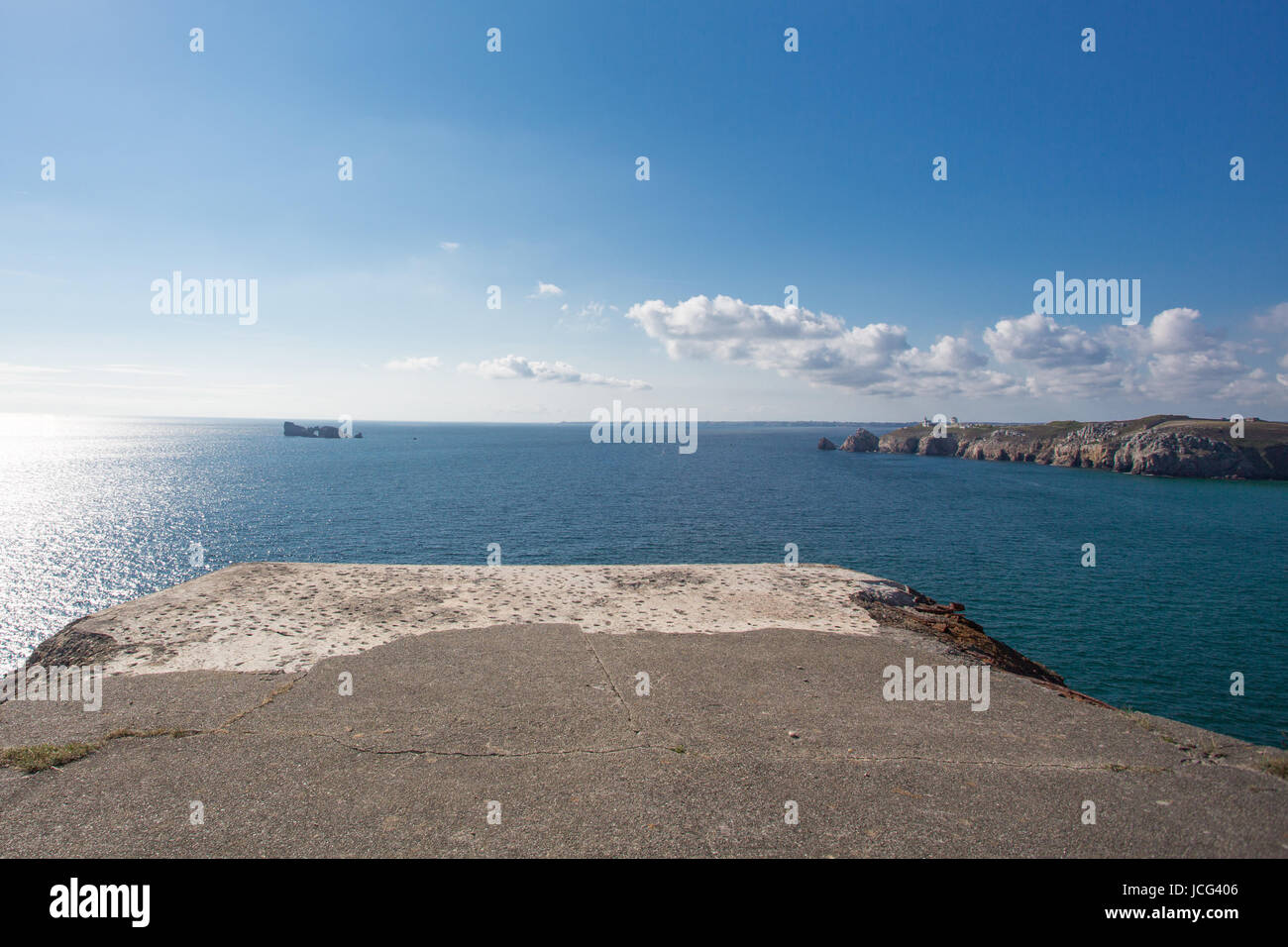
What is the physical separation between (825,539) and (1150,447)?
348 ft

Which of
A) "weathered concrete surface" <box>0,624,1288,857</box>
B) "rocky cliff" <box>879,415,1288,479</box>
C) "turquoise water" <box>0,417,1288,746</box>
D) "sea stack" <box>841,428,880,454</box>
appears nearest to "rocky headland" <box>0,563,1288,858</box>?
"weathered concrete surface" <box>0,624,1288,857</box>

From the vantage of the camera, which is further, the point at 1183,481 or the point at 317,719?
the point at 1183,481

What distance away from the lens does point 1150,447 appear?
118 metres

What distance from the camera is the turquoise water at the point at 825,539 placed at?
28.3 metres

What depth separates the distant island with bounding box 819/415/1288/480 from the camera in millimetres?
110688

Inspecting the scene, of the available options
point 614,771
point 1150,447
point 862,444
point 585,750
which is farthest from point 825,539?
point 862,444

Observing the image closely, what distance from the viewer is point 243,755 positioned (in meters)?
11.5

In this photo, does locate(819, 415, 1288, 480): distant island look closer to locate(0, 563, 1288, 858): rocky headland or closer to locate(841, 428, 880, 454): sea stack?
locate(841, 428, 880, 454): sea stack

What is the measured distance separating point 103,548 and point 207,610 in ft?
133
